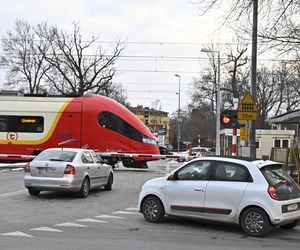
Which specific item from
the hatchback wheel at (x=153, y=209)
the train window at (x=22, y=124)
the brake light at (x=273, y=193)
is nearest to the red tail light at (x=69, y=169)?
the hatchback wheel at (x=153, y=209)

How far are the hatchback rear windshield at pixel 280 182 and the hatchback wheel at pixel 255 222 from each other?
19.3 inches

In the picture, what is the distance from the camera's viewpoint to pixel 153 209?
10.9 meters

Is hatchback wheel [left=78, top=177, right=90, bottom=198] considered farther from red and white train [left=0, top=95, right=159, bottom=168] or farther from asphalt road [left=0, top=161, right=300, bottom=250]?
red and white train [left=0, top=95, right=159, bottom=168]

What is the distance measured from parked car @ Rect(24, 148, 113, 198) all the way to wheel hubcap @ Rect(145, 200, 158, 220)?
407cm

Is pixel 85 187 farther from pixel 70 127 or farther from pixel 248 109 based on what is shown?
pixel 70 127

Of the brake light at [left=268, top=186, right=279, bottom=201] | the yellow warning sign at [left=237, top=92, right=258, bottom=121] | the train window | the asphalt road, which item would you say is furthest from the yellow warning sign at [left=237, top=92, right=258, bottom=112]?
the train window

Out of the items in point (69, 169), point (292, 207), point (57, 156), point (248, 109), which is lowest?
point (292, 207)

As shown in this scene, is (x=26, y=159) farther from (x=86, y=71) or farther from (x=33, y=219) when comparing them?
(x=86, y=71)

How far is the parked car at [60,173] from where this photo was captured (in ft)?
47.4

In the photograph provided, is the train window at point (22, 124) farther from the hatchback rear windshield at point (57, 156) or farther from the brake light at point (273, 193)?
the brake light at point (273, 193)

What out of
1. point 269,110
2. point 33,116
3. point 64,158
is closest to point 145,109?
point 269,110

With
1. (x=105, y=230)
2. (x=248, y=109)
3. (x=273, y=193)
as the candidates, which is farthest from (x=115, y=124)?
(x=273, y=193)

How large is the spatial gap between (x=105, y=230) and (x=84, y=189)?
5.33 m

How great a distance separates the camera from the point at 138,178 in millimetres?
22406
